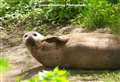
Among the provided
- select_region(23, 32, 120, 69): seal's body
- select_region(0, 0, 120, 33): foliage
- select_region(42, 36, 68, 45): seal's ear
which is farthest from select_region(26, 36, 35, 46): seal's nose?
select_region(0, 0, 120, 33): foliage

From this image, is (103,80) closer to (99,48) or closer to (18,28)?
(99,48)

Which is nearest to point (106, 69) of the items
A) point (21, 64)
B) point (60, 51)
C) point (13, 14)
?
point (60, 51)

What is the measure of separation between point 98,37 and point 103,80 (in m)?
1.05

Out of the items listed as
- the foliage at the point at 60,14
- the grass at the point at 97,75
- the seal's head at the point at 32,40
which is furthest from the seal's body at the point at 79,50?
the foliage at the point at 60,14

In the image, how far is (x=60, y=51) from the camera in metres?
6.35

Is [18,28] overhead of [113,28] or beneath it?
beneath

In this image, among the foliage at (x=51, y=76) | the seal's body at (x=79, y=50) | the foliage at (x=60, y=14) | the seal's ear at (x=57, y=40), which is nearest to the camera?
the foliage at (x=51, y=76)

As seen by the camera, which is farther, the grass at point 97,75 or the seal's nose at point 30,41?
the seal's nose at point 30,41

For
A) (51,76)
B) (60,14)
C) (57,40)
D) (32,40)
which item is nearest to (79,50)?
(57,40)

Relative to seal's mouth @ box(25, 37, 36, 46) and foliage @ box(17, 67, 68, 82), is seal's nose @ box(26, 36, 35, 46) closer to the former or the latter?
seal's mouth @ box(25, 37, 36, 46)

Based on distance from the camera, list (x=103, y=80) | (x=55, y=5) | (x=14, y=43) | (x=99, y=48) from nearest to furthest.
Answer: (x=103, y=80)
(x=99, y=48)
(x=14, y=43)
(x=55, y=5)

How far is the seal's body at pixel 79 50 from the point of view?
6172 millimetres

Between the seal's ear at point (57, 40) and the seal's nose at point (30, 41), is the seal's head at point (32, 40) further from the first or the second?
the seal's ear at point (57, 40)

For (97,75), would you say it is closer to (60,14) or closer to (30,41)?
(30,41)
